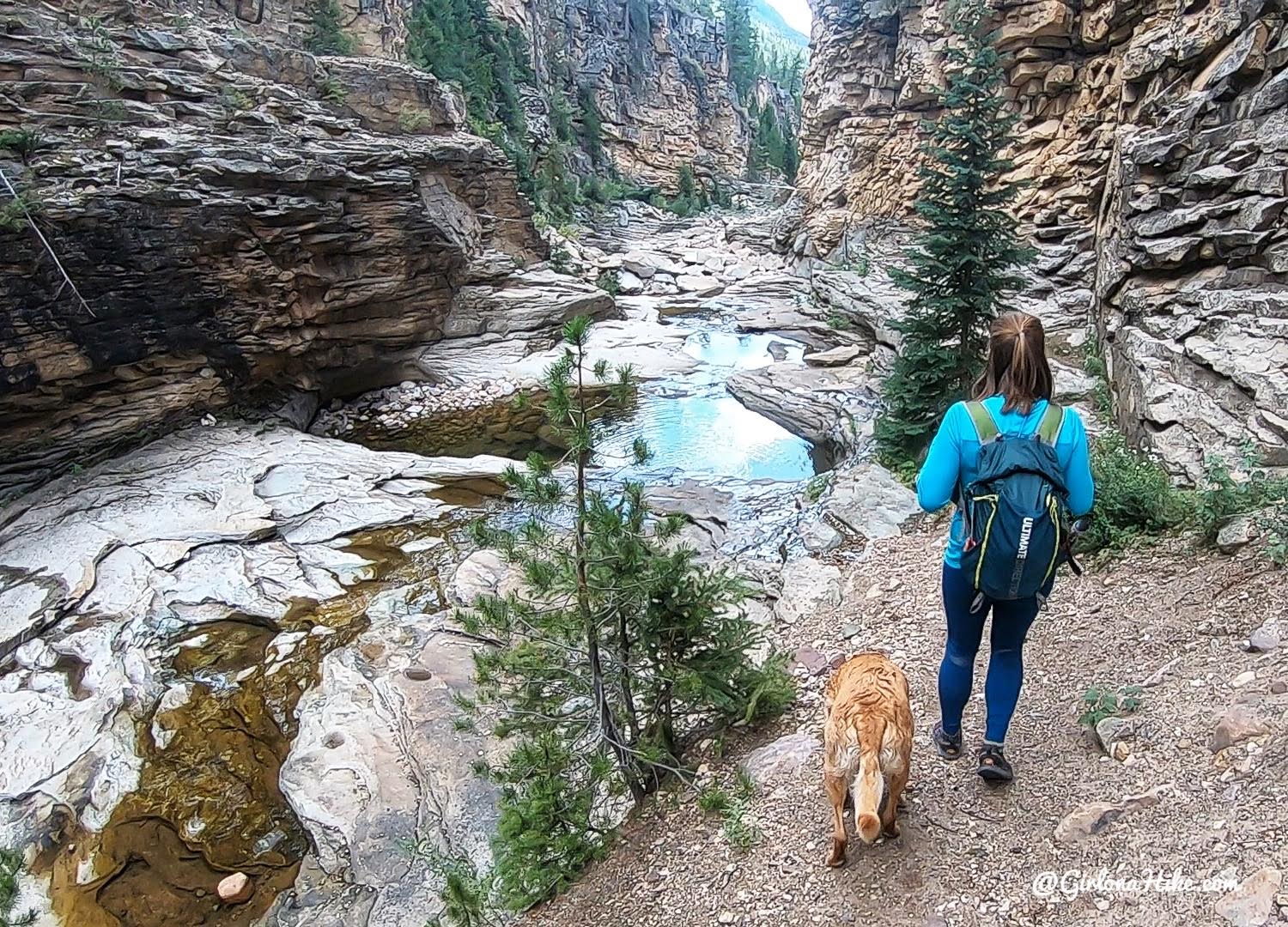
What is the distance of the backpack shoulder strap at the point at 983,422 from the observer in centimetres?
270

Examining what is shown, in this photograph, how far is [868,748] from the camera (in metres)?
2.80

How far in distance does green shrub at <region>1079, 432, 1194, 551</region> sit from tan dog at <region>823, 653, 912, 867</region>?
3.51 metres

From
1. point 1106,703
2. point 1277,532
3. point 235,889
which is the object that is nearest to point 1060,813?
point 1106,703

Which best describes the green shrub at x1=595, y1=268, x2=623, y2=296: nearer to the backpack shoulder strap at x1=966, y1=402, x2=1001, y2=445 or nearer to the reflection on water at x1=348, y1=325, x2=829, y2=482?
the reflection on water at x1=348, y1=325, x2=829, y2=482

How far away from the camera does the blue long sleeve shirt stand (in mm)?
2697

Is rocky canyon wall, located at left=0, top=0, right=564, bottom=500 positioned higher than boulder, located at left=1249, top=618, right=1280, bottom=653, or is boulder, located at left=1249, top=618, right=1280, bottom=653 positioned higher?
rocky canyon wall, located at left=0, top=0, right=564, bottom=500

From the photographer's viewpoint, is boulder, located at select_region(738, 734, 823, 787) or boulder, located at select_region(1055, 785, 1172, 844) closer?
boulder, located at select_region(1055, 785, 1172, 844)

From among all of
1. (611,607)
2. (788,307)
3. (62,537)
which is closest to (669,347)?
(788,307)

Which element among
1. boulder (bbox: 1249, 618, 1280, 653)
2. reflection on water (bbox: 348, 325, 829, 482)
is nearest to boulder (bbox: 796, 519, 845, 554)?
reflection on water (bbox: 348, 325, 829, 482)

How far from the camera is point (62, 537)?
1000cm

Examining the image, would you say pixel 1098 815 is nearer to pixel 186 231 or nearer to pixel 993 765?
pixel 993 765

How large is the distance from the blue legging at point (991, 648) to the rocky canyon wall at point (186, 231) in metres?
13.8

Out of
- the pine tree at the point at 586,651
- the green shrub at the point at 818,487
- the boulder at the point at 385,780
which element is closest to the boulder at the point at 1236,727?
the pine tree at the point at 586,651

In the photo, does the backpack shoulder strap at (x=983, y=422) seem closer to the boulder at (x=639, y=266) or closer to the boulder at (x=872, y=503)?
the boulder at (x=872, y=503)
